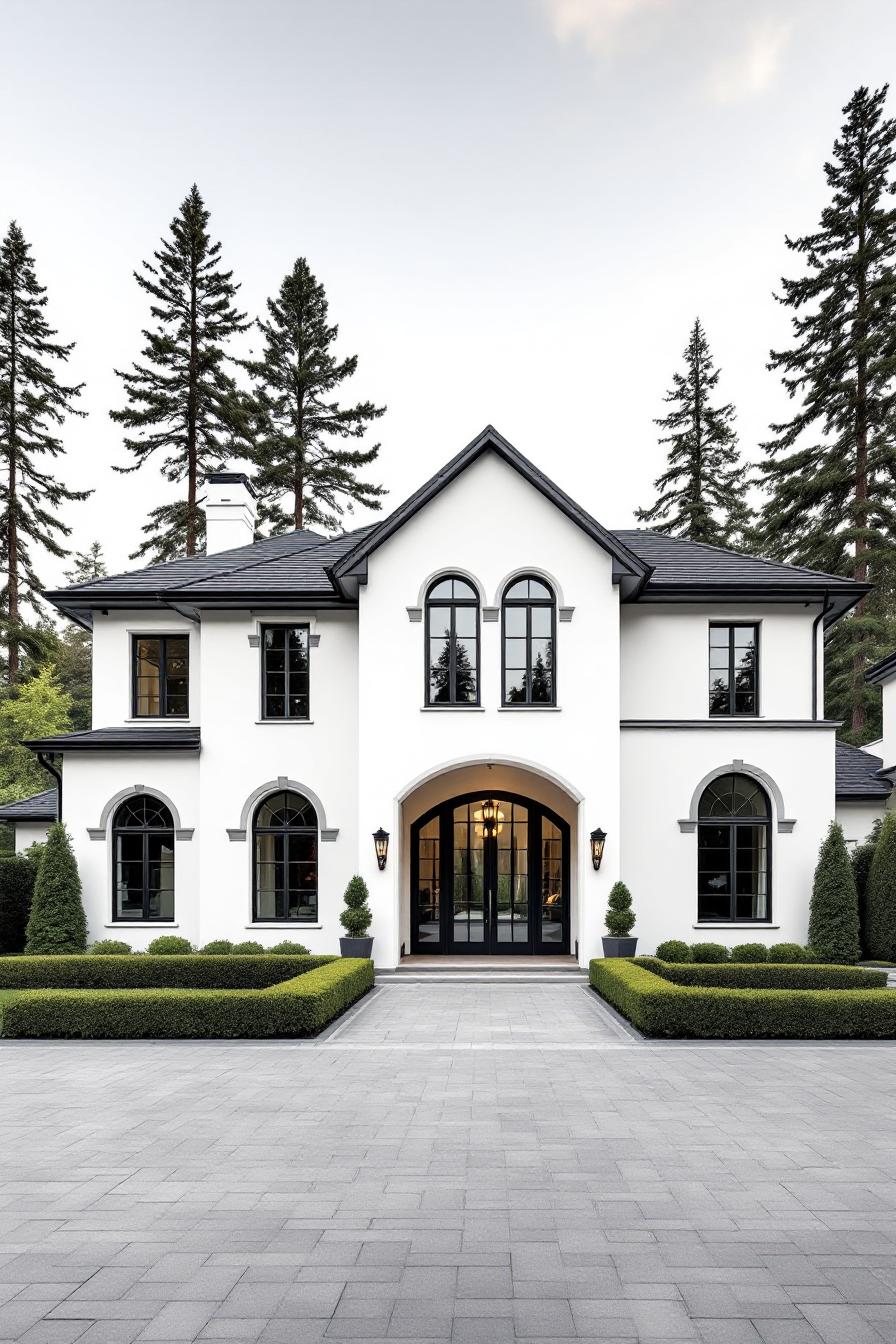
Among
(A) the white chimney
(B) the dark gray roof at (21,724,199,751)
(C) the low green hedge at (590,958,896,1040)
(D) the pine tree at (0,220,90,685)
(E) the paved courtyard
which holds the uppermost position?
(D) the pine tree at (0,220,90,685)

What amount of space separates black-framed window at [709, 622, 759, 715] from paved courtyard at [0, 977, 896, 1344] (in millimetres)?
8337

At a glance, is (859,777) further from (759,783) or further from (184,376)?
(184,376)

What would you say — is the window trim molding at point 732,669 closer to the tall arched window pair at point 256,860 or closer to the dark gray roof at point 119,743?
the tall arched window pair at point 256,860

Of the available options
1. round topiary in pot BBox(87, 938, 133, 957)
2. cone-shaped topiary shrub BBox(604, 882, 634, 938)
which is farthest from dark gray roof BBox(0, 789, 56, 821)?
cone-shaped topiary shrub BBox(604, 882, 634, 938)

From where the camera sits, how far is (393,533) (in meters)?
15.9

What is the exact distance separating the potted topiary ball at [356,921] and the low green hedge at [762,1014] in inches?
223

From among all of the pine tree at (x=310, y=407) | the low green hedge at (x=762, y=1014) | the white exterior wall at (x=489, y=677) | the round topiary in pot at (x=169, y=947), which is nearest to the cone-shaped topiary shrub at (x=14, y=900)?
the round topiary in pot at (x=169, y=947)

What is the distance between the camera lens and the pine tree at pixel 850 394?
2784 centimetres

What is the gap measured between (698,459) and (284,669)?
95.3ft

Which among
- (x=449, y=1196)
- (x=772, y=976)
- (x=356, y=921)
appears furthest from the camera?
(x=356, y=921)

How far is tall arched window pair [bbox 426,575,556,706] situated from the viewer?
15.9m

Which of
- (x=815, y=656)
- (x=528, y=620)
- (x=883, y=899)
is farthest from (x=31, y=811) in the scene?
(x=883, y=899)

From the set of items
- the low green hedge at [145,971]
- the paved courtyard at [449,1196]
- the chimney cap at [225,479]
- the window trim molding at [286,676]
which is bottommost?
the low green hedge at [145,971]

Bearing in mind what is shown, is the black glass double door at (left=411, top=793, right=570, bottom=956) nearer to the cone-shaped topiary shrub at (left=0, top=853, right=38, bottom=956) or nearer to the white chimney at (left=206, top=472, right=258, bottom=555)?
the cone-shaped topiary shrub at (left=0, top=853, right=38, bottom=956)
